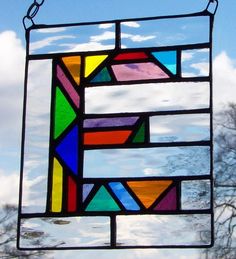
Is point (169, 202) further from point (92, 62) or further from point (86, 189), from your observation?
point (92, 62)

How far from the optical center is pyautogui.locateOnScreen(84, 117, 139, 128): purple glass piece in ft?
6.47

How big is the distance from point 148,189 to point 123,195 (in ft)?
0.24

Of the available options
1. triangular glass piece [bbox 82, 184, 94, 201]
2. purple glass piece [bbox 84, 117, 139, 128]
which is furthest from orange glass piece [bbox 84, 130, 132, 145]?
triangular glass piece [bbox 82, 184, 94, 201]

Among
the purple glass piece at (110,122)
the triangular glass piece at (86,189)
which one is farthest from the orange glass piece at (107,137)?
the triangular glass piece at (86,189)

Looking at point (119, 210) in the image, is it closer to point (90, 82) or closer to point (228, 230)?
point (90, 82)

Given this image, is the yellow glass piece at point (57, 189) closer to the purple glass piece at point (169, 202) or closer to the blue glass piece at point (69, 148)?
the blue glass piece at point (69, 148)

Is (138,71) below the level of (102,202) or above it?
above

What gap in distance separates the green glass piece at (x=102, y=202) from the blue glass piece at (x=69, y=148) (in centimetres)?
12

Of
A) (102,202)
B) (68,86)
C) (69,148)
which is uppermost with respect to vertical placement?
(68,86)

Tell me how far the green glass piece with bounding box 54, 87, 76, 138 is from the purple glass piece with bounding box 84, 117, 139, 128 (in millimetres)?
52

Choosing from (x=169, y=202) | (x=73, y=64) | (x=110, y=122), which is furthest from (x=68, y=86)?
(x=169, y=202)

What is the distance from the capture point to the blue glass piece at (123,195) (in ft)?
6.30

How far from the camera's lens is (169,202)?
1911 mm

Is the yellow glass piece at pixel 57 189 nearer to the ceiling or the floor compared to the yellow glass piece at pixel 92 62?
nearer to the floor
